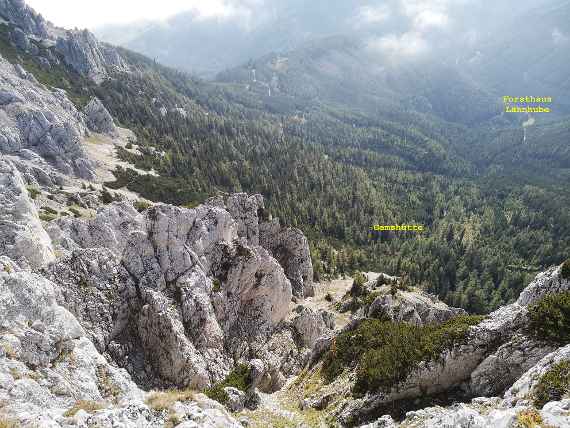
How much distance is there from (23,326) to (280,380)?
30.7 m

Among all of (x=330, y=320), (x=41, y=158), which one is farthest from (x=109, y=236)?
(x=41, y=158)

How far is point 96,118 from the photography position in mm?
191375

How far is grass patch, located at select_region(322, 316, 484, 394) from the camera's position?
91.6 feet

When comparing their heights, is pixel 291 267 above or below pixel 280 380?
above

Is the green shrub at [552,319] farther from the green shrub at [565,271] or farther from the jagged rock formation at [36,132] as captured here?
the jagged rock formation at [36,132]

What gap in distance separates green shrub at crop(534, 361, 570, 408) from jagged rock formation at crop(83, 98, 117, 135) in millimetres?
206013

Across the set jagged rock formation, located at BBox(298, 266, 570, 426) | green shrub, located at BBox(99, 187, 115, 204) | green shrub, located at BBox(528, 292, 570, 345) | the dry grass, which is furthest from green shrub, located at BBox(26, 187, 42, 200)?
green shrub, located at BBox(528, 292, 570, 345)

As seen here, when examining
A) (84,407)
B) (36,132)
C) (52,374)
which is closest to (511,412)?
(84,407)

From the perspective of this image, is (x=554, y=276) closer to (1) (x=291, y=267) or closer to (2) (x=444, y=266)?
(1) (x=291, y=267)

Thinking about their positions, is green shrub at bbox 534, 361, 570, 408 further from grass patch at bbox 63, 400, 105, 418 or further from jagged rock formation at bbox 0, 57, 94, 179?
jagged rock formation at bbox 0, 57, 94, 179

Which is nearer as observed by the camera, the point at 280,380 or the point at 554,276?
the point at 554,276

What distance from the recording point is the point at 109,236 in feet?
171

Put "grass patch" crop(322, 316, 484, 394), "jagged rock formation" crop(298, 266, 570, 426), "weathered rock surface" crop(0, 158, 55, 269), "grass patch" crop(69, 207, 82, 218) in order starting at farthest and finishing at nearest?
"grass patch" crop(69, 207, 82, 218), "weathered rock surface" crop(0, 158, 55, 269), "grass patch" crop(322, 316, 484, 394), "jagged rock formation" crop(298, 266, 570, 426)

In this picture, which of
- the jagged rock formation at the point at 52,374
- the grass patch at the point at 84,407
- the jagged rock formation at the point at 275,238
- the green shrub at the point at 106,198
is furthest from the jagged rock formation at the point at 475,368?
the green shrub at the point at 106,198
